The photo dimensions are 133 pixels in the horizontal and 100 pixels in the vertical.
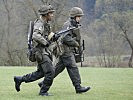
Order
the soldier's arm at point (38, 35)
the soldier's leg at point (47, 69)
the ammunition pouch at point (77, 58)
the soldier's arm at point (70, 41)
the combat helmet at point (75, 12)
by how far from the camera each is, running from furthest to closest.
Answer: the ammunition pouch at point (77, 58), the combat helmet at point (75, 12), the soldier's arm at point (70, 41), the soldier's leg at point (47, 69), the soldier's arm at point (38, 35)

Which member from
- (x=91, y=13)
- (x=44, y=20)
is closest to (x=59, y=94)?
(x=44, y=20)

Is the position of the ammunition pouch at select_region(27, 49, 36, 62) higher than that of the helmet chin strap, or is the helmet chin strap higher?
the helmet chin strap

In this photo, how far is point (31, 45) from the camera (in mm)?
11102

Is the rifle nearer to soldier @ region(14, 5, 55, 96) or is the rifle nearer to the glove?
the glove

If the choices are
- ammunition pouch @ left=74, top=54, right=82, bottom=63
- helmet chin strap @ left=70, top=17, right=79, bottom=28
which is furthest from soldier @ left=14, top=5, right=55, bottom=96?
ammunition pouch @ left=74, top=54, right=82, bottom=63

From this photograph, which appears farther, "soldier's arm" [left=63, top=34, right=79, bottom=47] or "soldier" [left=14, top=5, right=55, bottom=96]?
"soldier's arm" [left=63, top=34, right=79, bottom=47]

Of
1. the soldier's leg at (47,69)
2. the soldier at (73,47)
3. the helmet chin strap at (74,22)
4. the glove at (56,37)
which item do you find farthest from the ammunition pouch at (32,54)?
the helmet chin strap at (74,22)

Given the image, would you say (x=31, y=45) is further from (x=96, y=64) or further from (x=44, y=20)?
(x=96, y=64)

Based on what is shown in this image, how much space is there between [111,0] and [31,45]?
45061 mm

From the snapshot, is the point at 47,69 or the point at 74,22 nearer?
the point at 47,69

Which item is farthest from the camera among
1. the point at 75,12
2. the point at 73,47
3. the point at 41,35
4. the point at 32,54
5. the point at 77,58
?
the point at 77,58

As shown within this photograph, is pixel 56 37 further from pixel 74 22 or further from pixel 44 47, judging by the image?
pixel 74 22

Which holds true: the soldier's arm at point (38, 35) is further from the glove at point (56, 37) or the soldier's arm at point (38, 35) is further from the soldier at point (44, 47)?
the glove at point (56, 37)

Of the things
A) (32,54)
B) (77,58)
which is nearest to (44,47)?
(32,54)
